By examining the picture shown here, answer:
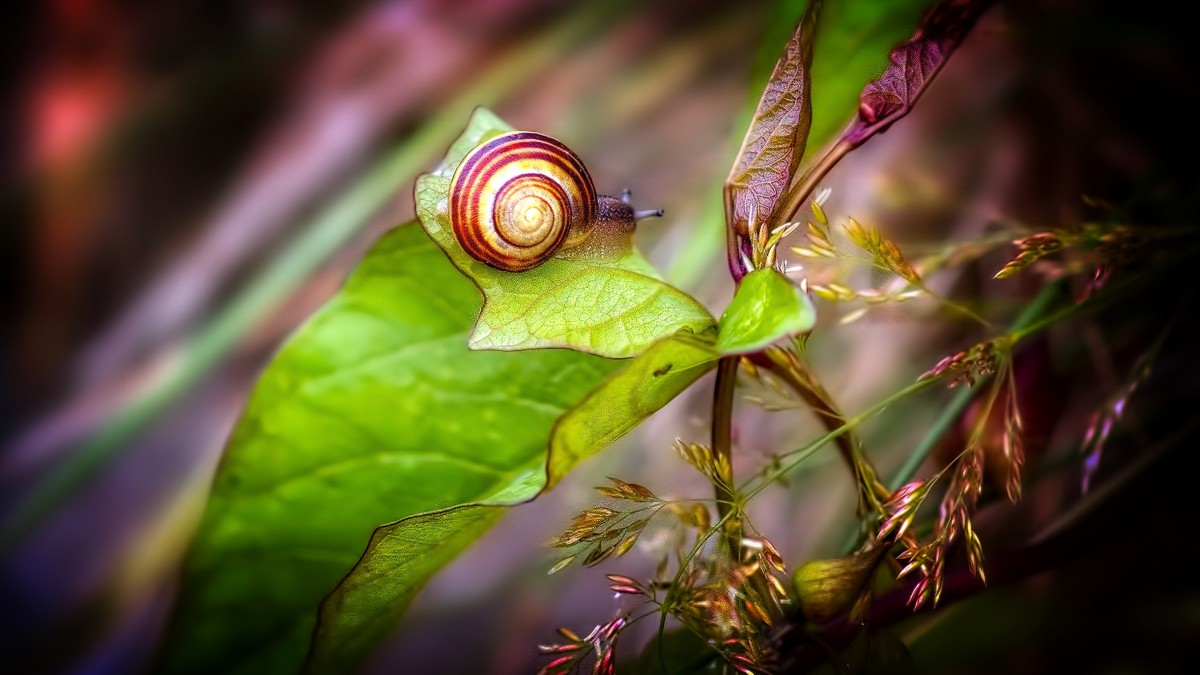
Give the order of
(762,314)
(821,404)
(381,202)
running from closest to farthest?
1. (762,314)
2. (821,404)
3. (381,202)

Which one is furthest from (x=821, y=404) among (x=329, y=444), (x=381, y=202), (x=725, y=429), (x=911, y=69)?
(x=381, y=202)

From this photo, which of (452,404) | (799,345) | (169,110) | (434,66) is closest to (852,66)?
(799,345)

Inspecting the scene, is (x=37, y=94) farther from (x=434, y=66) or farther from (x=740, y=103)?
(x=740, y=103)

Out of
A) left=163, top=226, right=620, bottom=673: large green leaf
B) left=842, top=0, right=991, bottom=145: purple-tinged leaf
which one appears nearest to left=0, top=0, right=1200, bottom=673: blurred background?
left=163, top=226, right=620, bottom=673: large green leaf

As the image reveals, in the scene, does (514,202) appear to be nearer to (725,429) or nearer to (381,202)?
(725,429)

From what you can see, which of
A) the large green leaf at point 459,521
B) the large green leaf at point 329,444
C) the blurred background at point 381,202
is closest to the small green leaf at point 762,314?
the large green leaf at point 459,521

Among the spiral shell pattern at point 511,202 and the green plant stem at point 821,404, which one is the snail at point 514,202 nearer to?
the spiral shell pattern at point 511,202
